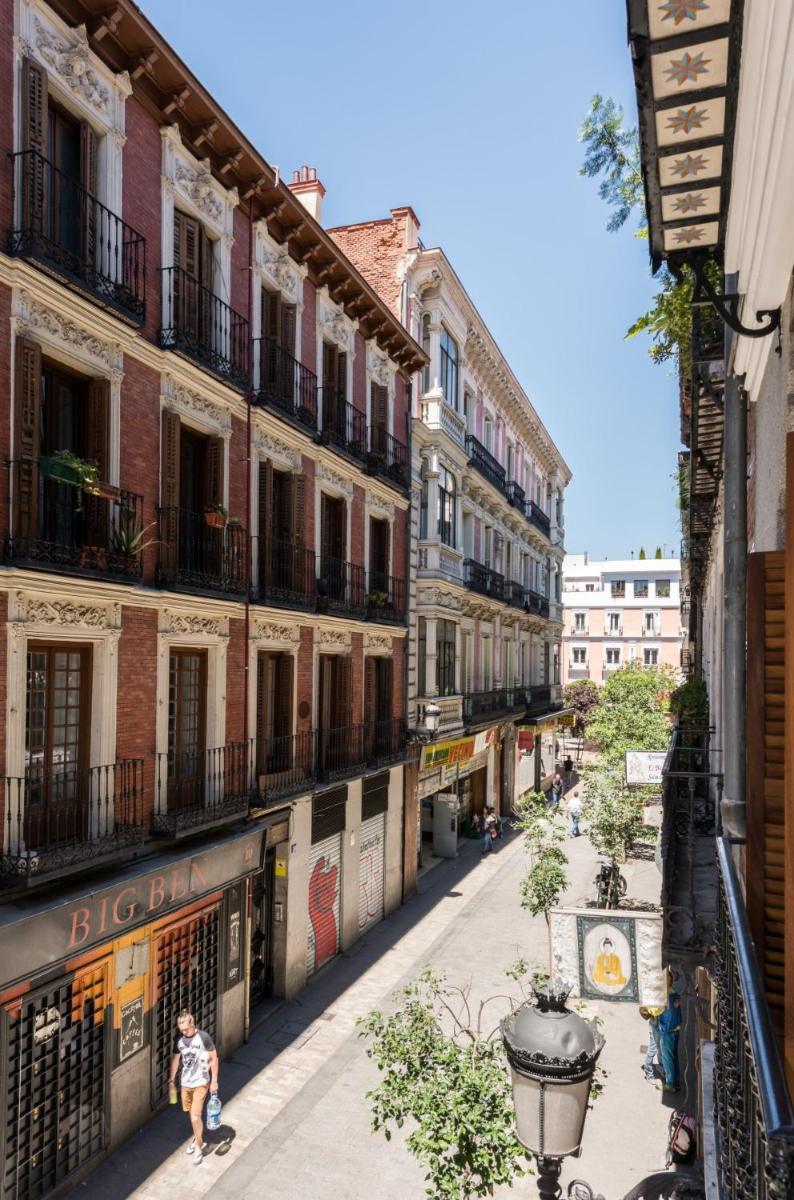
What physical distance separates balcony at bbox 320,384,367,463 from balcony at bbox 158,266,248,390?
3.25 m

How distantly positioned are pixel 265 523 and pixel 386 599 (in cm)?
615

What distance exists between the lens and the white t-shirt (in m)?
11.4

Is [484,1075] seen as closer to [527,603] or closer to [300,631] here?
[300,631]

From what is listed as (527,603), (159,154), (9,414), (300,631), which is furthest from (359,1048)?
(527,603)

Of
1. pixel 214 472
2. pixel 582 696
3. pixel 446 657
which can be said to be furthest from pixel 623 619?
pixel 214 472

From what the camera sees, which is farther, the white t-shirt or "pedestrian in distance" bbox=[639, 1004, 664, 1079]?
"pedestrian in distance" bbox=[639, 1004, 664, 1079]

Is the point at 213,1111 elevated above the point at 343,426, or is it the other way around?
the point at 343,426

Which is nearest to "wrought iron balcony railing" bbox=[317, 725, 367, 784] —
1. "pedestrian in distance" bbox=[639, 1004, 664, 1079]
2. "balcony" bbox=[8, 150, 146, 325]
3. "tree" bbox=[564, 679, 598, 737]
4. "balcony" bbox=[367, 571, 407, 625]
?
"balcony" bbox=[367, 571, 407, 625]

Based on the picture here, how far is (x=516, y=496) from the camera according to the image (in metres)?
34.2

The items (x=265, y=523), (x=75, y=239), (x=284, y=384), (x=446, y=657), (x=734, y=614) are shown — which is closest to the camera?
(x=734, y=614)

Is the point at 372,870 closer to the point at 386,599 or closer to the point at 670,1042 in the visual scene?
the point at 386,599

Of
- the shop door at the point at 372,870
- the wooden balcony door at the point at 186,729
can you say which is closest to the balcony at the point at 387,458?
the wooden balcony door at the point at 186,729

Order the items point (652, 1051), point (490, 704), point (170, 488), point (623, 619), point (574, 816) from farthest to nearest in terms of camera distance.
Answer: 1. point (623, 619)
2. point (574, 816)
3. point (490, 704)
4. point (652, 1051)
5. point (170, 488)

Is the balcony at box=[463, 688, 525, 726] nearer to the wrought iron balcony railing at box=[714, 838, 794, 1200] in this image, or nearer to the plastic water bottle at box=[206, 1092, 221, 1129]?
the plastic water bottle at box=[206, 1092, 221, 1129]
